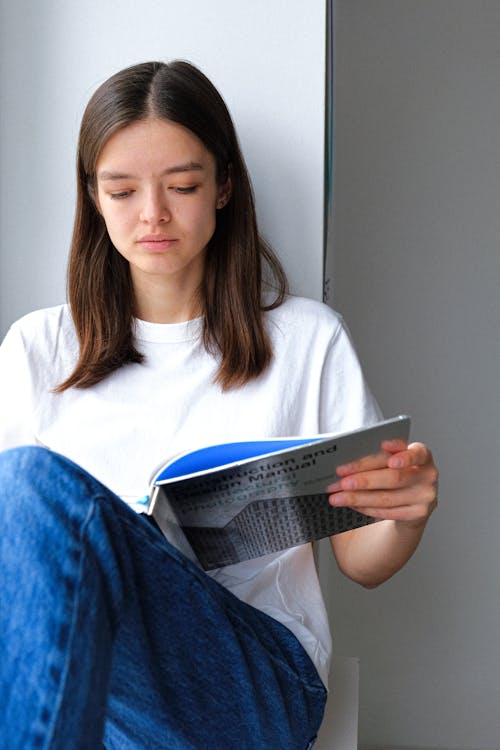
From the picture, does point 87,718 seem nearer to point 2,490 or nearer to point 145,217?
point 2,490

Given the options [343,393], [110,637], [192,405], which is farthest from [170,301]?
[110,637]

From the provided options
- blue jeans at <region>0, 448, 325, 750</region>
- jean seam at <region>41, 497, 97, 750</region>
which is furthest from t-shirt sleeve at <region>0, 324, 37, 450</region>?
jean seam at <region>41, 497, 97, 750</region>

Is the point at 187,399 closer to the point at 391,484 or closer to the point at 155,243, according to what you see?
the point at 155,243

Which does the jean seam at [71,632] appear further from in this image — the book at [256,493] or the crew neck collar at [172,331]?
the crew neck collar at [172,331]

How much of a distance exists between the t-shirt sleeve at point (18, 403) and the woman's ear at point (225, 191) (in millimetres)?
302

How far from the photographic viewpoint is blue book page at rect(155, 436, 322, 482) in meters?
0.94

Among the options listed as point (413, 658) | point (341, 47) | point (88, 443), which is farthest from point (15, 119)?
point (413, 658)

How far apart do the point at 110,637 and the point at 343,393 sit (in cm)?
56

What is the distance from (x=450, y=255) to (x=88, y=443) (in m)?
0.91

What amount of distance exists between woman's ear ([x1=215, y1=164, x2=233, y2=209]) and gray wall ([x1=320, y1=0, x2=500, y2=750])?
1.96 feet

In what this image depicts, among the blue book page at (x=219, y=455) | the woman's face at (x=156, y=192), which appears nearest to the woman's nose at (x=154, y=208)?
the woman's face at (x=156, y=192)

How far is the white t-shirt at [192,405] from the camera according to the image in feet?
A: 4.15

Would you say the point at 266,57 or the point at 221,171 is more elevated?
the point at 266,57

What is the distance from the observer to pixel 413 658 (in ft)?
6.71
